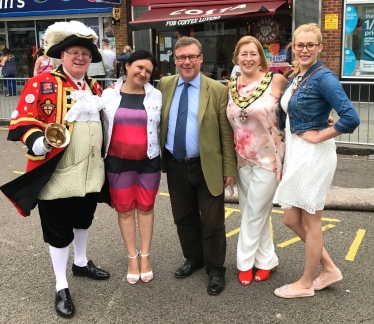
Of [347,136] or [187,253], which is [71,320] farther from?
[347,136]

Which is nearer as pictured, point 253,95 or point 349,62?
point 253,95

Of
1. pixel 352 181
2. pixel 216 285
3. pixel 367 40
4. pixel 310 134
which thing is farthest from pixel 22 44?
pixel 310 134

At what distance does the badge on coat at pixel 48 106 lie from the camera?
10.4ft

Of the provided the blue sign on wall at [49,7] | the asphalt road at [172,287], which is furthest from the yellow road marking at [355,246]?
the blue sign on wall at [49,7]

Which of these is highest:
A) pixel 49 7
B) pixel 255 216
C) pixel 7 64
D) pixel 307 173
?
pixel 49 7

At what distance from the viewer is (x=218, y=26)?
13.6 m

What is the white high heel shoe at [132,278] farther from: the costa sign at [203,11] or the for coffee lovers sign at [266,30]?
the for coffee lovers sign at [266,30]

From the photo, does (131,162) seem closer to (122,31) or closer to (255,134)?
(255,134)

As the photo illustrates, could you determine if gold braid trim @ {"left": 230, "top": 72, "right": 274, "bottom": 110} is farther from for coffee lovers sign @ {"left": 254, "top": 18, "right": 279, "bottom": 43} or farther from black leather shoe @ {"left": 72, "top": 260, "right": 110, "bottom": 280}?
for coffee lovers sign @ {"left": 254, "top": 18, "right": 279, "bottom": 43}

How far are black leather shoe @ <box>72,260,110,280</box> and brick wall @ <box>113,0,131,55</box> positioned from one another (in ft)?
37.5

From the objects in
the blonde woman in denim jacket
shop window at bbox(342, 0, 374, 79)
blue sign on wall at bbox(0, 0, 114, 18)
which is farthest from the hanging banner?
the blonde woman in denim jacket

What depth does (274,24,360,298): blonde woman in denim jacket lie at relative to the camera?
9.89ft

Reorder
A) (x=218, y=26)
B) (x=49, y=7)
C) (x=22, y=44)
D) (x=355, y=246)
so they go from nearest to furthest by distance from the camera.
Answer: (x=355, y=246), (x=218, y=26), (x=49, y=7), (x=22, y=44)

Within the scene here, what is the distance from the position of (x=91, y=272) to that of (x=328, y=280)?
188 centimetres
